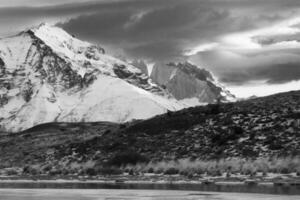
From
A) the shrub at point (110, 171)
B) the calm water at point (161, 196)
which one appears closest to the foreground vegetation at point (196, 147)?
the shrub at point (110, 171)

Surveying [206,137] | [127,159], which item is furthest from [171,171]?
[206,137]

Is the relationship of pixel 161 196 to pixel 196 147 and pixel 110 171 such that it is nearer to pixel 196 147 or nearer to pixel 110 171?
pixel 110 171

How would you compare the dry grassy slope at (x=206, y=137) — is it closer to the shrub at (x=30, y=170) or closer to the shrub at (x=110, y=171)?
the shrub at (x=30, y=170)

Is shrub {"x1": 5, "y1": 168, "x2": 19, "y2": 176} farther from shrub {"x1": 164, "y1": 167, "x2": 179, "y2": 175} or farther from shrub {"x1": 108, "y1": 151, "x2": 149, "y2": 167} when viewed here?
shrub {"x1": 164, "y1": 167, "x2": 179, "y2": 175}

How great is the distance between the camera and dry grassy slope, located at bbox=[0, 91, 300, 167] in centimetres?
8319

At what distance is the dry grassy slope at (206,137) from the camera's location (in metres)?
83.2

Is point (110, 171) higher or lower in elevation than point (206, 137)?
lower

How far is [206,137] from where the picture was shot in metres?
95.9

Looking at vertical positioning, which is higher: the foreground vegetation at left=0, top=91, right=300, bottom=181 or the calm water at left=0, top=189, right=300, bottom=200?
the foreground vegetation at left=0, top=91, right=300, bottom=181

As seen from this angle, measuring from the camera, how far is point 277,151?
246 ft

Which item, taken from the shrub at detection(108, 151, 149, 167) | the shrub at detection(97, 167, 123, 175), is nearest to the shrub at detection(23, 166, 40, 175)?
the shrub at detection(108, 151, 149, 167)

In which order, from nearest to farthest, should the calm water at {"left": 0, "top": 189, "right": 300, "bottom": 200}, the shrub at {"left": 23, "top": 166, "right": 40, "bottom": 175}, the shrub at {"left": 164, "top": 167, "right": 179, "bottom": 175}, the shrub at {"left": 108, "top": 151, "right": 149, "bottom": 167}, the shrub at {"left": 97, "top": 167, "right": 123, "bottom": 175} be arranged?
the calm water at {"left": 0, "top": 189, "right": 300, "bottom": 200}, the shrub at {"left": 164, "top": 167, "right": 179, "bottom": 175}, the shrub at {"left": 97, "top": 167, "right": 123, "bottom": 175}, the shrub at {"left": 108, "top": 151, "right": 149, "bottom": 167}, the shrub at {"left": 23, "top": 166, "right": 40, "bottom": 175}

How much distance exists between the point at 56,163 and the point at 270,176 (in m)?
51.8

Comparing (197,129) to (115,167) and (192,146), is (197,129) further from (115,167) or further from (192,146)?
(115,167)
